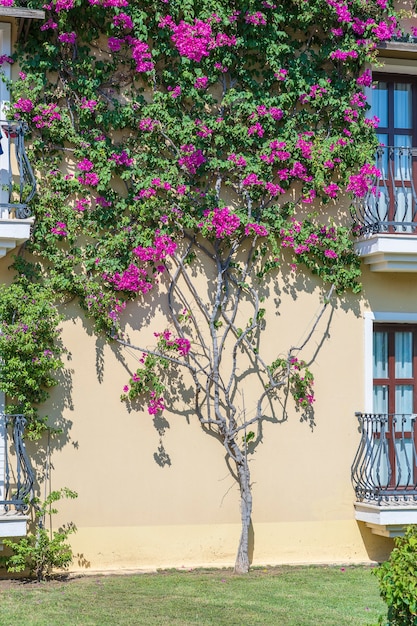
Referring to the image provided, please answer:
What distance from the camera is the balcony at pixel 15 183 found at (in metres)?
11.3

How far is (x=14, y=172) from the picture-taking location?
12.0m

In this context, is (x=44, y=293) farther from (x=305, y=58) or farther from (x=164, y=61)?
(x=305, y=58)

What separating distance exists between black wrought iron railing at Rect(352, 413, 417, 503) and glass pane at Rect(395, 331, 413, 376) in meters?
0.59

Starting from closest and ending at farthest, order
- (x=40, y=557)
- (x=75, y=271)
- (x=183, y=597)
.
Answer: (x=183, y=597), (x=40, y=557), (x=75, y=271)

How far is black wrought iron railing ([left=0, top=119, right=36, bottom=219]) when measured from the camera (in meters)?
11.6

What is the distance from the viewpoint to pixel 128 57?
1244 cm

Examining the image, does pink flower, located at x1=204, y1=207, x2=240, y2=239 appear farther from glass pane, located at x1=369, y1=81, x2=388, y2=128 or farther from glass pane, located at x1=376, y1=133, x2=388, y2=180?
glass pane, located at x1=369, y1=81, x2=388, y2=128

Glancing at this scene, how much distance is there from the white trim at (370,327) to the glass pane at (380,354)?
0.85 ft

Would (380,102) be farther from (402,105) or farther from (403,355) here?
(403,355)

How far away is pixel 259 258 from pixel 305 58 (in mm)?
2621

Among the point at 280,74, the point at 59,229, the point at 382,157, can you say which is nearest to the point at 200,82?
the point at 280,74

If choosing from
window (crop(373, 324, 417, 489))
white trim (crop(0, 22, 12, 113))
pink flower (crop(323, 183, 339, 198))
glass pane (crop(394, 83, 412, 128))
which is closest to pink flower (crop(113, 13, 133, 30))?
white trim (crop(0, 22, 12, 113))

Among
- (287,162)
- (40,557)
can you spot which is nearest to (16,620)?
(40,557)

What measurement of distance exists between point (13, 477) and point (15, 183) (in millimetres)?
3415
